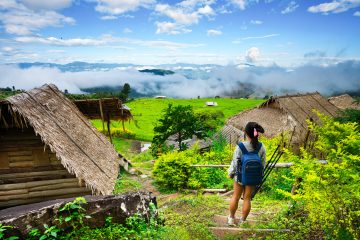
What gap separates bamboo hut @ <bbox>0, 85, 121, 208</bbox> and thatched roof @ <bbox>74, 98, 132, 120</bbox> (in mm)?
3286

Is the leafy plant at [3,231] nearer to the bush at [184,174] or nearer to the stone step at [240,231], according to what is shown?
the stone step at [240,231]

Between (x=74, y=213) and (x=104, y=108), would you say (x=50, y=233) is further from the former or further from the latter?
(x=104, y=108)

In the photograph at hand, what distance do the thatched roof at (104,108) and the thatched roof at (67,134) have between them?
2.71ft

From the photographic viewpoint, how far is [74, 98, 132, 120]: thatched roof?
42.2 ft

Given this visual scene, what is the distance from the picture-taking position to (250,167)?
4.96m

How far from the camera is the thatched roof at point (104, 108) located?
42.2ft

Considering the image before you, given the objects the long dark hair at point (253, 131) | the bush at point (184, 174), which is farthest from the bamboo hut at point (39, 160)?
the long dark hair at point (253, 131)

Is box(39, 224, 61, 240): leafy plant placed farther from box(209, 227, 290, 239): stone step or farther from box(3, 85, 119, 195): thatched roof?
box(3, 85, 119, 195): thatched roof

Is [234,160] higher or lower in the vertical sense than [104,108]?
lower

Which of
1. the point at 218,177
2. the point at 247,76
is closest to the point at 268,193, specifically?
the point at 218,177

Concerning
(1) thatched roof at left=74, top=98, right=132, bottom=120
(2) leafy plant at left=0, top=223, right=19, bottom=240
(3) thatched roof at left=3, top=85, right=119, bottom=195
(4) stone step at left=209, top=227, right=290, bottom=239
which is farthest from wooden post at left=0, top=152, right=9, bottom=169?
(4) stone step at left=209, top=227, right=290, bottom=239

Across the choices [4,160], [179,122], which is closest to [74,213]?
[4,160]

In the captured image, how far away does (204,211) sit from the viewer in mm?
6098

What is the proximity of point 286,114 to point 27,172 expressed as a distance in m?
18.9
